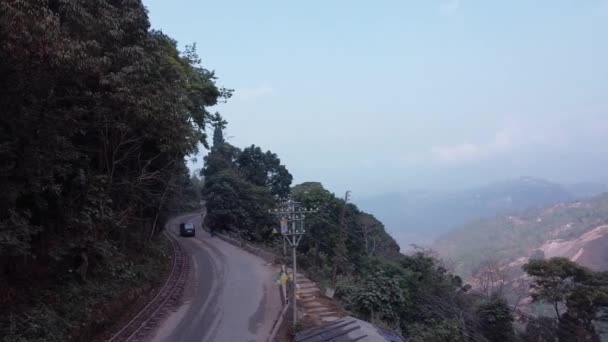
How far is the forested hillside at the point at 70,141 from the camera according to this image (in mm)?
9688

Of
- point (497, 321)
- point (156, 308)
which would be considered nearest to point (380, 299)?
point (497, 321)

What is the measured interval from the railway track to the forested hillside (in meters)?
0.98

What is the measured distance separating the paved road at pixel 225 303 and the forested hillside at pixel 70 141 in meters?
2.50

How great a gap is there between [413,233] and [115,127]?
590 ft

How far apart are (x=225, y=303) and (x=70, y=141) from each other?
31.4 ft

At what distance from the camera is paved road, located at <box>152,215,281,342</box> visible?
15.8 m

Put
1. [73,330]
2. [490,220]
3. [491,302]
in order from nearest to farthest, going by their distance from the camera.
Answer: [73,330] → [491,302] → [490,220]

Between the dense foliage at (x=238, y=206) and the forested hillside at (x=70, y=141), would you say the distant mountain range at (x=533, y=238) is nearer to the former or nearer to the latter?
the dense foliage at (x=238, y=206)

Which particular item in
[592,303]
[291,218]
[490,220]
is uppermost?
[490,220]

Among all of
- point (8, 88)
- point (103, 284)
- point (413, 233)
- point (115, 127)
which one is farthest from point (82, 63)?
point (413, 233)

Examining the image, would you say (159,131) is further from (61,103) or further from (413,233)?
(413,233)

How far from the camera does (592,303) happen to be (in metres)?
23.2

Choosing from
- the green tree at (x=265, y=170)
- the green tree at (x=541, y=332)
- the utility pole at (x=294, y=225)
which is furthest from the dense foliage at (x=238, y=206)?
the utility pole at (x=294, y=225)

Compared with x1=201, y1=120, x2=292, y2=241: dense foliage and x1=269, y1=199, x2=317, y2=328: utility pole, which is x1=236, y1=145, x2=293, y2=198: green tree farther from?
x1=269, y1=199, x2=317, y2=328: utility pole
